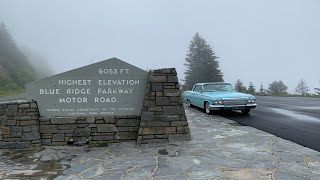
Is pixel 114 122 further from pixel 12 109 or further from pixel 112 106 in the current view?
pixel 12 109

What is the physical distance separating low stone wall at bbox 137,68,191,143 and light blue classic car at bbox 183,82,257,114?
512 centimetres

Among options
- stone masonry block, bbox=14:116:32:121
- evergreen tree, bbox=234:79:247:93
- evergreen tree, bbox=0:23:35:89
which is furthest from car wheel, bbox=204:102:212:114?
evergreen tree, bbox=0:23:35:89

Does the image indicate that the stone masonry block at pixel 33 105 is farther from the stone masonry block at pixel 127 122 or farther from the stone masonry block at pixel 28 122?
the stone masonry block at pixel 127 122

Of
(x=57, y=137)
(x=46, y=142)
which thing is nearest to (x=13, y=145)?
(x=46, y=142)

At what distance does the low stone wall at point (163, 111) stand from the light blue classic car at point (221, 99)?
5121mm

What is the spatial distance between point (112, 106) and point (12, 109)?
2.31m

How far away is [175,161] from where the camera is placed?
241 inches

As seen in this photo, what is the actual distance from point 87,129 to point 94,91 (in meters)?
0.94

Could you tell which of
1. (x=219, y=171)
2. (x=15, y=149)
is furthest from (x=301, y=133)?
(x=15, y=149)

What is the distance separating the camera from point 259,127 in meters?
10.1

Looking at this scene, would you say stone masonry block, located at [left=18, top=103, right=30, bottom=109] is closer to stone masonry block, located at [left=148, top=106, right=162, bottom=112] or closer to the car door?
stone masonry block, located at [left=148, top=106, right=162, bottom=112]

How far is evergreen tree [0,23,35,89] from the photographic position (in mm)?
53434

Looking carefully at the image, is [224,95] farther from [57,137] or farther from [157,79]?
[57,137]

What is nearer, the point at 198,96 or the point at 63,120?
the point at 63,120
